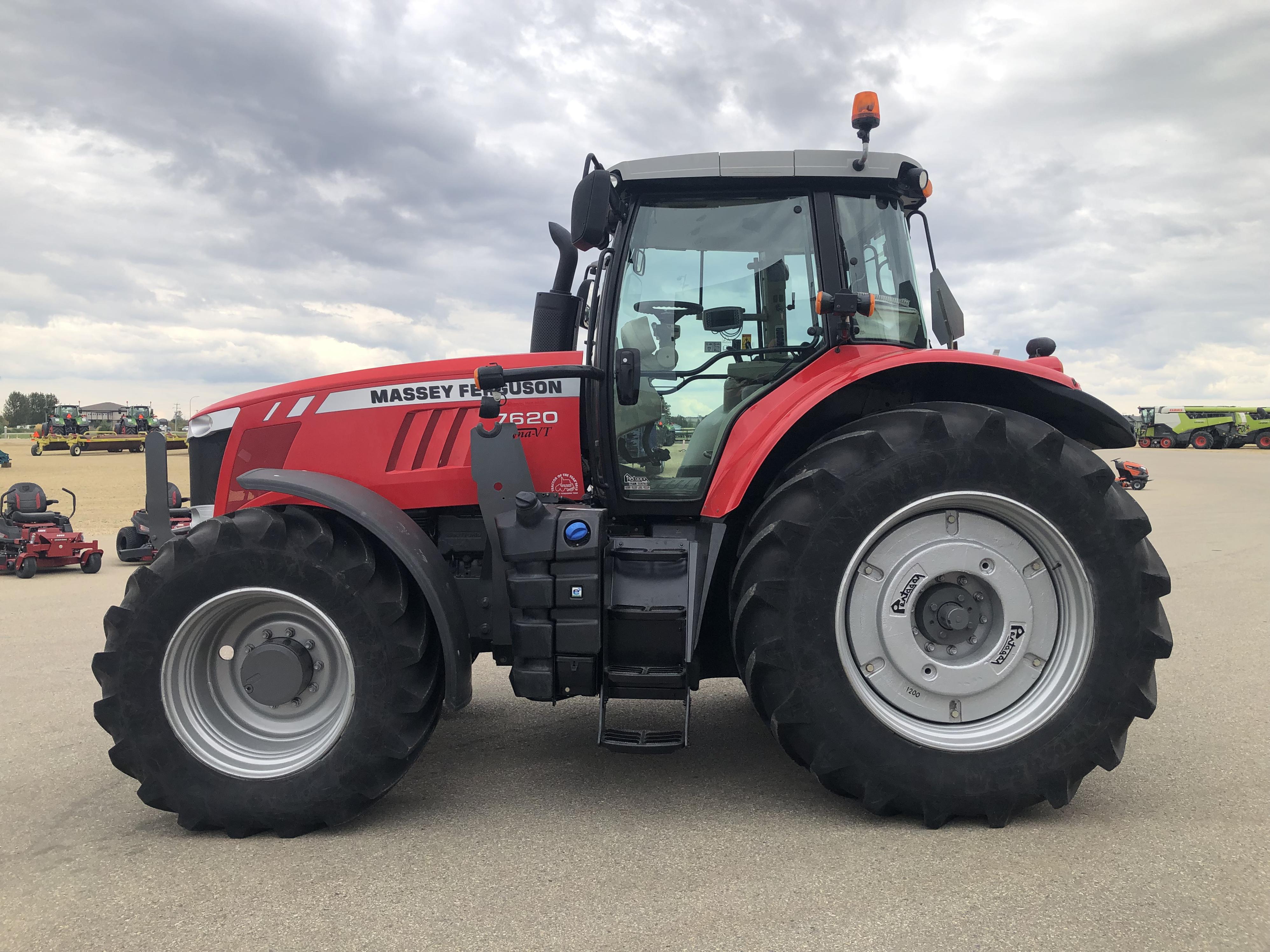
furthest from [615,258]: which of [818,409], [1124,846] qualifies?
[1124,846]

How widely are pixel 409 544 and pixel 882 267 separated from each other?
2.24 m

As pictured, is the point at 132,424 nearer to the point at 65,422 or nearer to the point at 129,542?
the point at 65,422

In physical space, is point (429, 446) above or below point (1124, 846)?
above

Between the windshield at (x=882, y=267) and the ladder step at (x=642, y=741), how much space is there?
67.9 inches

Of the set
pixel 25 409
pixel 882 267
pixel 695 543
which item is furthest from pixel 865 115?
pixel 25 409

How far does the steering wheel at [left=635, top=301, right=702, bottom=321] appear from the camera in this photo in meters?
3.41

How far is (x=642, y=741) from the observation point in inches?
121

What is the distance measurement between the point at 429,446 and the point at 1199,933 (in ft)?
9.91

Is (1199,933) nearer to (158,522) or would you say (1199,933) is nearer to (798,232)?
(798,232)

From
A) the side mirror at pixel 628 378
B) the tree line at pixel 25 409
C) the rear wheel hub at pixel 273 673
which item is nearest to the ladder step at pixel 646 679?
the side mirror at pixel 628 378

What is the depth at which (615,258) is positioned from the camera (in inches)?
134

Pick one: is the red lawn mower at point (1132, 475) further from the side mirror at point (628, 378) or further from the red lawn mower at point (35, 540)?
the red lawn mower at point (35, 540)

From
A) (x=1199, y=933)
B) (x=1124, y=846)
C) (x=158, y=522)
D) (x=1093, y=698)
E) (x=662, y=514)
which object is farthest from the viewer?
(x=158, y=522)

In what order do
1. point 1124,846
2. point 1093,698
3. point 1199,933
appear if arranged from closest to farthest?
point 1199,933, point 1124,846, point 1093,698
